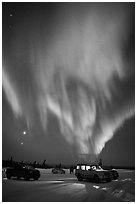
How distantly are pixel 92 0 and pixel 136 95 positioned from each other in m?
4.92

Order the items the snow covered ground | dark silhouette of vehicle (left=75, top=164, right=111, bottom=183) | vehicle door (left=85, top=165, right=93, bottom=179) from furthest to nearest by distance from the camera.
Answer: vehicle door (left=85, top=165, right=93, bottom=179), dark silhouette of vehicle (left=75, top=164, right=111, bottom=183), the snow covered ground

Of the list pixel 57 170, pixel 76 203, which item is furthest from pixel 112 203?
pixel 57 170

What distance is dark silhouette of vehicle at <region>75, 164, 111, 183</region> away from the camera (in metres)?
21.4

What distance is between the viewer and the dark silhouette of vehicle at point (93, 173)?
843 inches

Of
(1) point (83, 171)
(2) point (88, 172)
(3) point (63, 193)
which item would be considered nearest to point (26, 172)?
(1) point (83, 171)

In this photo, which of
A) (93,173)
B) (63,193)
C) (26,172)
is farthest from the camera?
(93,173)

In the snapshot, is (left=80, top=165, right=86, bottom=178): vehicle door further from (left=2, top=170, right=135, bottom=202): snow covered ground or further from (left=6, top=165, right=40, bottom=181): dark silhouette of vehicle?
(left=2, top=170, right=135, bottom=202): snow covered ground

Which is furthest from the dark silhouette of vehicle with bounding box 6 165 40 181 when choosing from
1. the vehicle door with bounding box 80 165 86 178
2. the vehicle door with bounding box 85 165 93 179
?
the vehicle door with bounding box 85 165 93 179

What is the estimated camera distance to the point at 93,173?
21844 mm

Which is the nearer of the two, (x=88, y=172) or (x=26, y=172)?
(x=26, y=172)

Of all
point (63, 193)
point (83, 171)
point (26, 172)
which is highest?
point (63, 193)

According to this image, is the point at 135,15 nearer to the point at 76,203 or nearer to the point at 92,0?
the point at 92,0

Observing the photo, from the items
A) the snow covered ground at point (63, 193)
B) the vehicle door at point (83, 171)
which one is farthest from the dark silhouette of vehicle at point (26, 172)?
the snow covered ground at point (63, 193)

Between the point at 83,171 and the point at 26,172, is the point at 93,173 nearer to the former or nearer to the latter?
the point at 83,171
